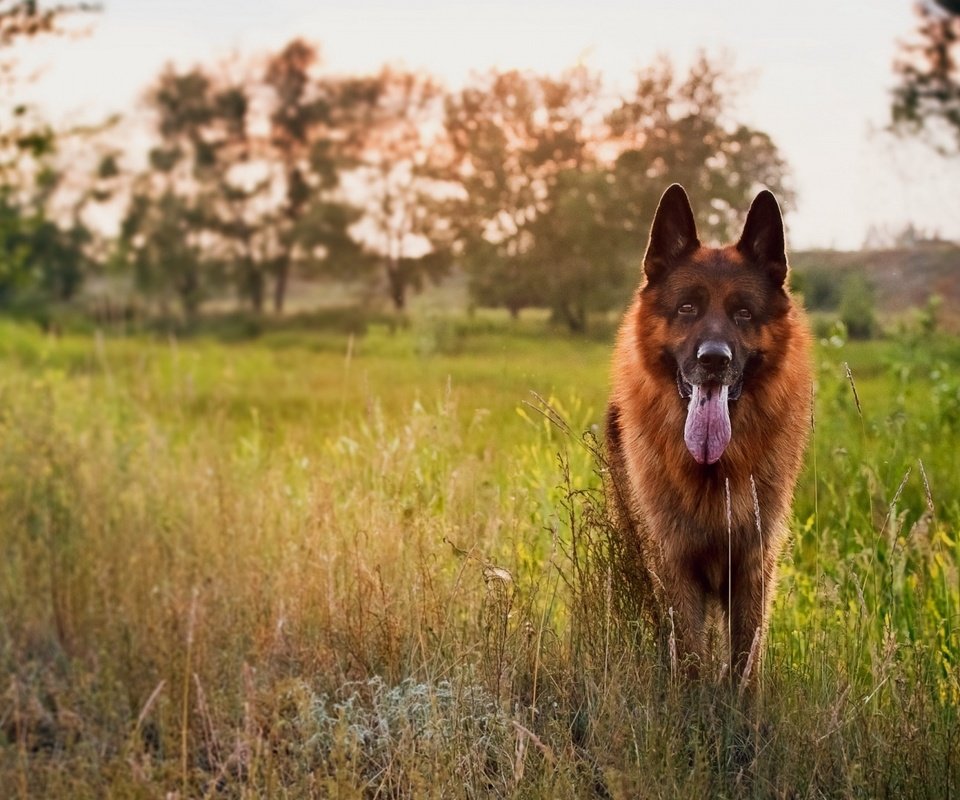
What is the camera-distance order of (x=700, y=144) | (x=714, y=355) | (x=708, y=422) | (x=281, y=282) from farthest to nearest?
(x=281, y=282), (x=700, y=144), (x=708, y=422), (x=714, y=355)

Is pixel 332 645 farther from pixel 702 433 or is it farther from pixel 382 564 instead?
pixel 702 433

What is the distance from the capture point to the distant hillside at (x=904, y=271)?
8.92 m

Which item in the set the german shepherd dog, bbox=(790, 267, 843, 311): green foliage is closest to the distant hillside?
bbox=(790, 267, 843, 311): green foliage

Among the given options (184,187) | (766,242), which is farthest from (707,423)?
(184,187)

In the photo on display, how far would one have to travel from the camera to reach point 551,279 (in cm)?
981

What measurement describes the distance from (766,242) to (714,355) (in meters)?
0.56

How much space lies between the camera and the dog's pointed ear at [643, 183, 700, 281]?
379 centimetres

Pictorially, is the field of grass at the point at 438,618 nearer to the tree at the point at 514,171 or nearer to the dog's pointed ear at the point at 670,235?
the dog's pointed ear at the point at 670,235

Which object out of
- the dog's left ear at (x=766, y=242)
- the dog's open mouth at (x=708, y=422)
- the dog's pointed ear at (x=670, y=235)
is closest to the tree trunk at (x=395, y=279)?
the dog's pointed ear at (x=670, y=235)

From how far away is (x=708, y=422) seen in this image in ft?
11.8

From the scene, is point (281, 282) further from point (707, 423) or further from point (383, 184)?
point (707, 423)

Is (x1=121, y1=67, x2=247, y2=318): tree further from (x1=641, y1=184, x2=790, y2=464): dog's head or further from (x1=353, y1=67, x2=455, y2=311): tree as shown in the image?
(x1=641, y1=184, x2=790, y2=464): dog's head

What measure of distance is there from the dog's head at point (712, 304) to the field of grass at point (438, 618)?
1.44 ft

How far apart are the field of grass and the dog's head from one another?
0.44m
